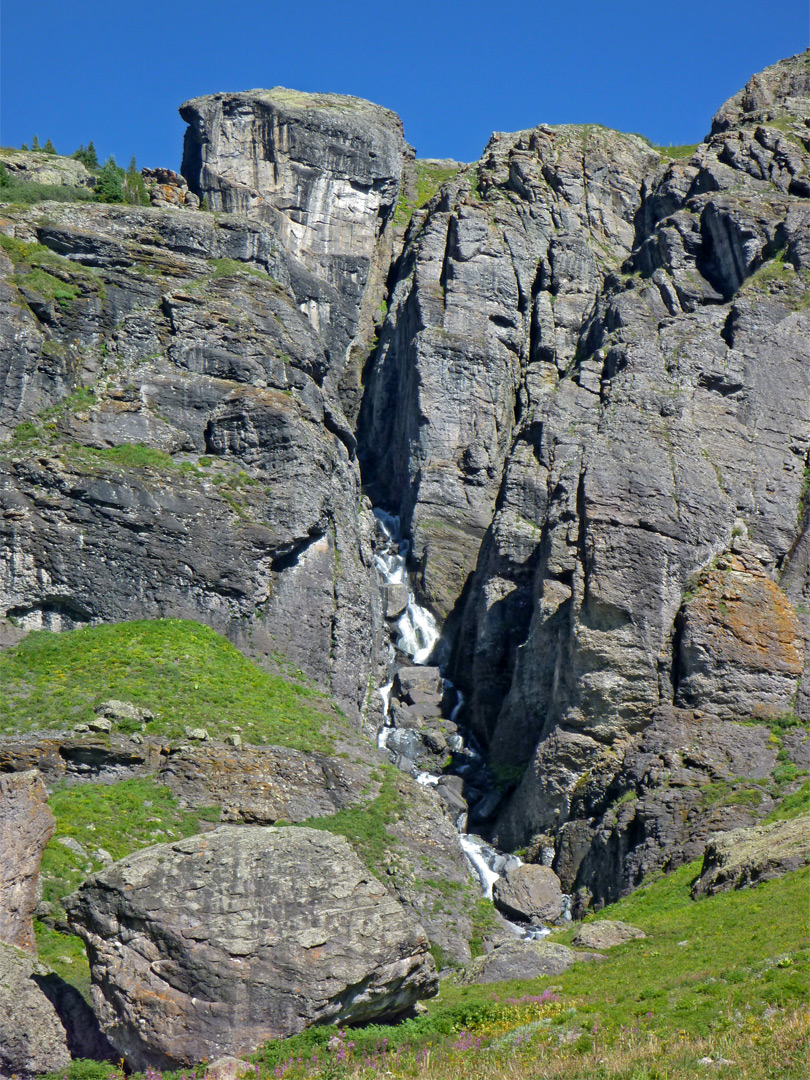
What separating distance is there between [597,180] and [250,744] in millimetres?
80209

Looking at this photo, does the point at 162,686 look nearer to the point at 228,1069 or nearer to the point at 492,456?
the point at 228,1069

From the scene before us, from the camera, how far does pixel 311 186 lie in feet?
328

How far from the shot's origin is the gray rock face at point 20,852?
26.8 m

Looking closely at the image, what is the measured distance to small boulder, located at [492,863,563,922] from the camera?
50594mm

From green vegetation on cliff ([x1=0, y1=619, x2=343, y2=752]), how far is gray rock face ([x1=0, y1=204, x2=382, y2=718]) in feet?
8.26

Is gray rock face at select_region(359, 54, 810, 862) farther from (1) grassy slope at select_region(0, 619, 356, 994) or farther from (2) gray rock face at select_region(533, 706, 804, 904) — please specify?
(1) grassy slope at select_region(0, 619, 356, 994)

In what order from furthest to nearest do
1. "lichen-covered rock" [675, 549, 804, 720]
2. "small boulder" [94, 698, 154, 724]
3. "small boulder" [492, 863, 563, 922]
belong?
"lichen-covered rock" [675, 549, 804, 720] → "small boulder" [492, 863, 563, 922] → "small boulder" [94, 698, 154, 724]

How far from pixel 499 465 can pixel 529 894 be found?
4324 centimetres

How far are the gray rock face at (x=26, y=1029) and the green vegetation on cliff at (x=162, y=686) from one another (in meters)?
24.4

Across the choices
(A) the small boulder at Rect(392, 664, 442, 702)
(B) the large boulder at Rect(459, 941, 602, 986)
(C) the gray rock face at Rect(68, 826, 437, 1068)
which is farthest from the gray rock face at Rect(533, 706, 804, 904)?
(C) the gray rock face at Rect(68, 826, 437, 1068)

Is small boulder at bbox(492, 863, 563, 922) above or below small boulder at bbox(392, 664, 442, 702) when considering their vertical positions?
below

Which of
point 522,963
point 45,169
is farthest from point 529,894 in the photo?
point 45,169

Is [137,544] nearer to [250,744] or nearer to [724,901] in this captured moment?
[250,744]

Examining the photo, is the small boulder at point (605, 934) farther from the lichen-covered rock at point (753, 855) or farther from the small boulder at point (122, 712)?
the small boulder at point (122, 712)
